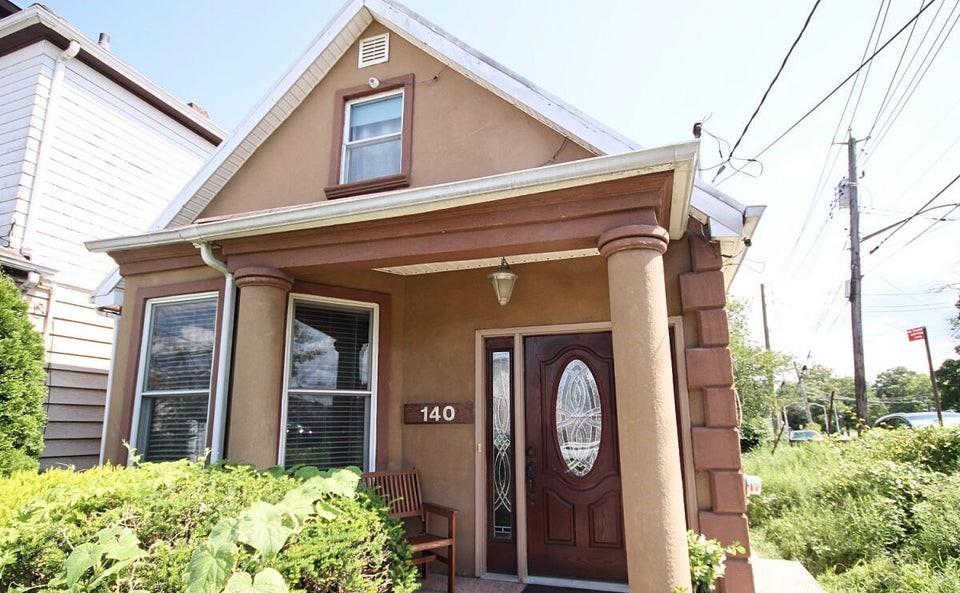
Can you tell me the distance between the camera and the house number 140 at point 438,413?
5324mm

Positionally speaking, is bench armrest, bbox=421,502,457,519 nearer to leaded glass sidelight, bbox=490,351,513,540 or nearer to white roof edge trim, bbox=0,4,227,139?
leaded glass sidelight, bbox=490,351,513,540

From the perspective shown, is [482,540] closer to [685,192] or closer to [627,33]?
[685,192]

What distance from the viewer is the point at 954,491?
207 inches

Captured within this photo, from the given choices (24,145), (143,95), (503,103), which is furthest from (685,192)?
(143,95)

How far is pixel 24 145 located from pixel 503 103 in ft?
21.0

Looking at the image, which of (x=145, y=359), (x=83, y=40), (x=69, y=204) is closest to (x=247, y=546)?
(x=145, y=359)

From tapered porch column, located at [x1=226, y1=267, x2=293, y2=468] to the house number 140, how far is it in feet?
4.75

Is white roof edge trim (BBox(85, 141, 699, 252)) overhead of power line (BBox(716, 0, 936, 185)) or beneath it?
beneath

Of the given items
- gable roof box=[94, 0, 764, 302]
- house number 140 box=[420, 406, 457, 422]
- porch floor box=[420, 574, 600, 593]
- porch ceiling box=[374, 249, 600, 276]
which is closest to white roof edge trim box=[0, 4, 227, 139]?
gable roof box=[94, 0, 764, 302]

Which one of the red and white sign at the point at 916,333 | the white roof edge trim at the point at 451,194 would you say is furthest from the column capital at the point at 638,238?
the red and white sign at the point at 916,333

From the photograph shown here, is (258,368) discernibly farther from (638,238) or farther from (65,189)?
(65,189)

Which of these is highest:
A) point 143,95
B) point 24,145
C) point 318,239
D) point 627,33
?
point 143,95

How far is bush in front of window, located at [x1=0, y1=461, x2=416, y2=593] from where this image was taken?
2.54m

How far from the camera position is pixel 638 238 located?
11.3ft
